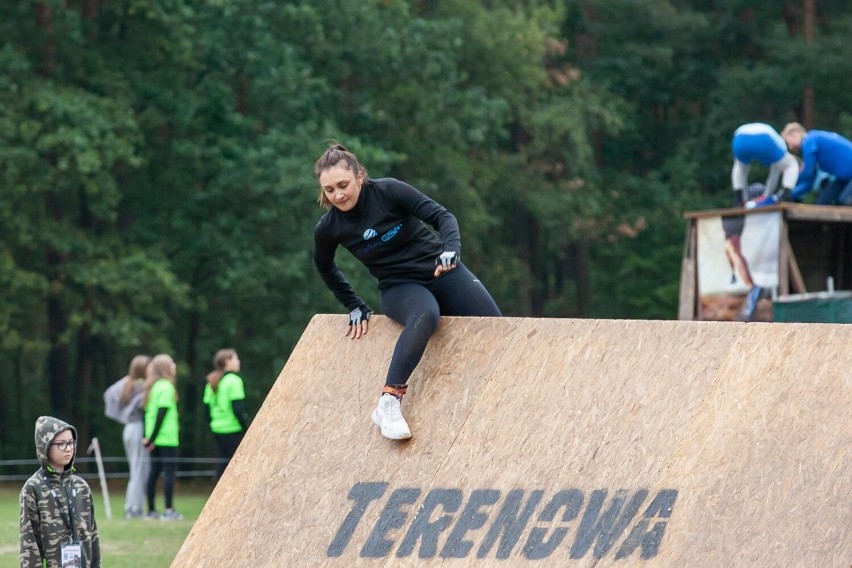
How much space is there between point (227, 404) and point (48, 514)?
23.1 ft

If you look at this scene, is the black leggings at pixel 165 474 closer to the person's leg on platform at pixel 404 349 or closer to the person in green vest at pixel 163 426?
the person in green vest at pixel 163 426

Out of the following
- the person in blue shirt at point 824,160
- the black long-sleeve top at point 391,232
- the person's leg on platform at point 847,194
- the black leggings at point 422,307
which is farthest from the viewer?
the person's leg on platform at point 847,194

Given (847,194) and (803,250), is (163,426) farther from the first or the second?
(847,194)

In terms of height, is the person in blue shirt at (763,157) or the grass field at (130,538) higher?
the person in blue shirt at (763,157)

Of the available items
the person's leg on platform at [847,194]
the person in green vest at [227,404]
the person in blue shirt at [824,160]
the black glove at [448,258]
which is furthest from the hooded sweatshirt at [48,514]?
the person's leg on platform at [847,194]

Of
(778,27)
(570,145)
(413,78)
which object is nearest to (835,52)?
(778,27)

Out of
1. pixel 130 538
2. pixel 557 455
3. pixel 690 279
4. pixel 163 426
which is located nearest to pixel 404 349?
pixel 557 455

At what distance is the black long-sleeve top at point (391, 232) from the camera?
23.6 ft

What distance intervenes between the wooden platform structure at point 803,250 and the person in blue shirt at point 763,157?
38 centimetres

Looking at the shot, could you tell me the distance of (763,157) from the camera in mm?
15883

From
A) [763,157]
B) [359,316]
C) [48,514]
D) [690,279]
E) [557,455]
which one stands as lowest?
[690,279]

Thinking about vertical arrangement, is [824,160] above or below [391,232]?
below

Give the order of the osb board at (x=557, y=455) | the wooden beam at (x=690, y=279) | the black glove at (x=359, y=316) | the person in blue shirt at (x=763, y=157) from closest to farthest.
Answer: the osb board at (x=557, y=455) < the black glove at (x=359, y=316) < the person in blue shirt at (x=763, y=157) < the wooden beam at (x=690, y=279)

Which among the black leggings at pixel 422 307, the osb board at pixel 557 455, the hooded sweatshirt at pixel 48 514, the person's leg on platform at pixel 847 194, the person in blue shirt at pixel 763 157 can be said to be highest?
the black leggings at pixel 422 307
